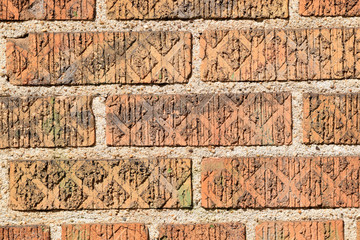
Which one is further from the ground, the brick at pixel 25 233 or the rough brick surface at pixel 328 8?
the rough brick surface at pixel 328 8

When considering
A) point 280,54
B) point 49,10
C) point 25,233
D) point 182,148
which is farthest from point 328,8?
point 25,233

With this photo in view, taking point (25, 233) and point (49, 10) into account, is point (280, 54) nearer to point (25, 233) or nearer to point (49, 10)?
point (49, 10)

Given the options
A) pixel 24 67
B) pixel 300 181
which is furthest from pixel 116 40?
pixel 300 181

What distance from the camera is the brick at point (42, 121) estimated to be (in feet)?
1.97

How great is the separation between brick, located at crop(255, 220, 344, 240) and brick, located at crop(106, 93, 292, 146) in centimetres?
14

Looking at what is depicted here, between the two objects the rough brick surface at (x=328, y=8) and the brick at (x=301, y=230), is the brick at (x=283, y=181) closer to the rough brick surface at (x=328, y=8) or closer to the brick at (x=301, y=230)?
the brick at (x=301, y=230)

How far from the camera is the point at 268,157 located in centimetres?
60

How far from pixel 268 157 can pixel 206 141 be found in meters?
0.11

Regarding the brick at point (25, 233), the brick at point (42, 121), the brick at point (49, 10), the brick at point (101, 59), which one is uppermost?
the brick at point (49, 10)

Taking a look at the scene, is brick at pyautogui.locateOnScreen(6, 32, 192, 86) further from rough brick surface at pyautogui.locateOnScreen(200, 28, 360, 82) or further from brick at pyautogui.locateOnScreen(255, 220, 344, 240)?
brick at pyautogui.locateOnScreen(255, 220, 344, 240)

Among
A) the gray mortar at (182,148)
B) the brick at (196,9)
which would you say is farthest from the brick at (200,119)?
the brick at (196,9)

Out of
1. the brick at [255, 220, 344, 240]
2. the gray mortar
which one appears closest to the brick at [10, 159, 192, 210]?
the gray mortar

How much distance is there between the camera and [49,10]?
1.98 ft

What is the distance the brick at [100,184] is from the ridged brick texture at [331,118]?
0.22 metres
